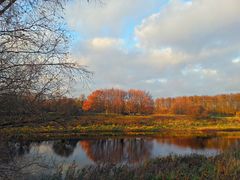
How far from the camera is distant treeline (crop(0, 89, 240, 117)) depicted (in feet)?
14.9

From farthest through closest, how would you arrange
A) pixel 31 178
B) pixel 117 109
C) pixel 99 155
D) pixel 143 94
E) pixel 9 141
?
pixel 143 94
pixel 117 109
pixel 99 155
pixel 31 178
pixel 9 141

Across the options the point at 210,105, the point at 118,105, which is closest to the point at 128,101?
the point at 118,105

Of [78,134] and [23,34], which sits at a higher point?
[23,34]

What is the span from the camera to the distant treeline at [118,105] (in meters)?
4.55

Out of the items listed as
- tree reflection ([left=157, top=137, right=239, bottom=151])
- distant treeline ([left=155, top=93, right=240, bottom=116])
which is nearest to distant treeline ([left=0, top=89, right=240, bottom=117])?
distant treeline ([left=155, top=93, right=240, bottom=116])

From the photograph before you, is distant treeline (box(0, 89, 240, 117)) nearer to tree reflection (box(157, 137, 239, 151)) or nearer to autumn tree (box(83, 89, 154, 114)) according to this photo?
autumn tree (box(83, 89, 154, 114))

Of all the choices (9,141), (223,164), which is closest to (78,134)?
(223,164)

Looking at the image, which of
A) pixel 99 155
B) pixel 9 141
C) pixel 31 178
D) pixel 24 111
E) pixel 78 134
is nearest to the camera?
pixel 24 111

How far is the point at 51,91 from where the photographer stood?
4.66 m

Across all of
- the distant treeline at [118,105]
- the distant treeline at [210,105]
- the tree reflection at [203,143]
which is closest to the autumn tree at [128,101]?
the distant treeline at [118,105]

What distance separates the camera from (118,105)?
236 ft

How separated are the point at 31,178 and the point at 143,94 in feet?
271

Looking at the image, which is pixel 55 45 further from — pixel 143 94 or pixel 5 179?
pixel 143 94

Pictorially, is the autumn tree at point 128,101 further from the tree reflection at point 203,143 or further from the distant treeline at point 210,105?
Answer: the tree reflection at point 203,143
